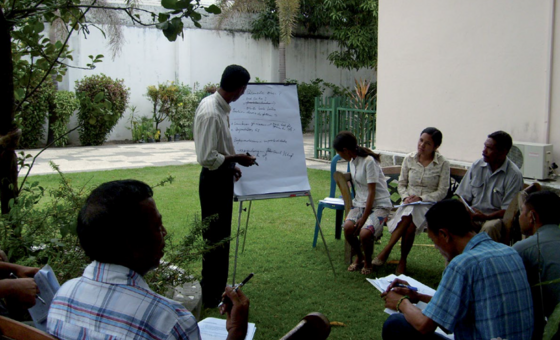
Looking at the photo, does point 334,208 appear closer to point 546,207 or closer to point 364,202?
point 364,202

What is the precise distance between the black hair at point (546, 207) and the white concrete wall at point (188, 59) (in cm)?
1466

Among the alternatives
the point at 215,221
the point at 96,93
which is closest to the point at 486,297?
the point at 215,221

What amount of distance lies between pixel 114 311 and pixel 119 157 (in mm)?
12034

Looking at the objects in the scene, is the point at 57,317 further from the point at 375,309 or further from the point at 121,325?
the point at 375,309

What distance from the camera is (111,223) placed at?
5.18 feet

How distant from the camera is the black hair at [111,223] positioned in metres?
1.58

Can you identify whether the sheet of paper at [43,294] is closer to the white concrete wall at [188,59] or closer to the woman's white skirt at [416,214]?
the woman's white skirt at [416,214]

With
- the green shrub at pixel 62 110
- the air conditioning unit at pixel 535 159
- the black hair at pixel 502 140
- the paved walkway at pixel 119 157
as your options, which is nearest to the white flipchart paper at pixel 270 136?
the black hair at pixel 502 140

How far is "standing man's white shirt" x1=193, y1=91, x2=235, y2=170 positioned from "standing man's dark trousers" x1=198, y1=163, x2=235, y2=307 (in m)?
0.14

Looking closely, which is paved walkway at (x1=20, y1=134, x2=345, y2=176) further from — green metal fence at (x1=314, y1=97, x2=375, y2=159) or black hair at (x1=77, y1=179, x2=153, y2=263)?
black hair at (x1=77, y1=179, x2=153, y2=263)

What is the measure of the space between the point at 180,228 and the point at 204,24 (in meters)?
13.1

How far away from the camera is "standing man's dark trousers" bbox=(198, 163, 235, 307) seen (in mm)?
4215

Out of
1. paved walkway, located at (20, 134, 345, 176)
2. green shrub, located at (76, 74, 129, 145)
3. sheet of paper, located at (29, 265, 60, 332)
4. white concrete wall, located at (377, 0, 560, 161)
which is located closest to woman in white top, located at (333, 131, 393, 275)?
white concrete wall, located at (377, 0, 560, 161)

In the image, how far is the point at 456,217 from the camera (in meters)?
2.60
